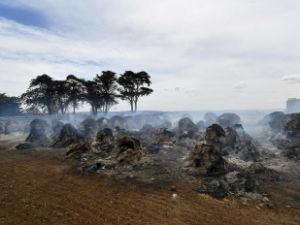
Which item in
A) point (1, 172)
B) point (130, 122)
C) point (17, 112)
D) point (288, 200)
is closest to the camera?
point (288, 200)

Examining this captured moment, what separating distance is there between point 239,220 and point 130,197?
3995 millimetres

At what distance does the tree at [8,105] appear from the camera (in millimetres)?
35853

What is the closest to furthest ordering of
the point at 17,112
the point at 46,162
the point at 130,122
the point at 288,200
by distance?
1. the point at 288,200
2. the point at 46,162
3. the point at 17,112
4. the point at 130,122

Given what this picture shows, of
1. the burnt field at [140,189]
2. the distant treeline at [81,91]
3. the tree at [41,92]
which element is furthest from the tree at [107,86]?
the burnt field at [140,189]

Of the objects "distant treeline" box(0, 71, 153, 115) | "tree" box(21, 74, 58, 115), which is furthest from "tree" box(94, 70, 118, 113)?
"tree" box(21, 74, 58, 115)

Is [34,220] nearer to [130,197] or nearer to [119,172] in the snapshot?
[130,197]

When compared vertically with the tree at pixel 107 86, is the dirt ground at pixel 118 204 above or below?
below

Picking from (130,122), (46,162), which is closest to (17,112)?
(130,122)

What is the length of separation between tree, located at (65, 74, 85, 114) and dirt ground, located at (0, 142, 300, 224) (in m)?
25.3

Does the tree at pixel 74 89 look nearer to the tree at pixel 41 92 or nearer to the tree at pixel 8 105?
the tree at pixel 41 92

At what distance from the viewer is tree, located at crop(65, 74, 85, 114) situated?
99.3 ft

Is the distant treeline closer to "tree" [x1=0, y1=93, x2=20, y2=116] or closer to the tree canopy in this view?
the tree canopy

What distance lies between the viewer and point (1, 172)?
8734mm

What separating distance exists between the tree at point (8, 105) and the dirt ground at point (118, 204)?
3886cm
